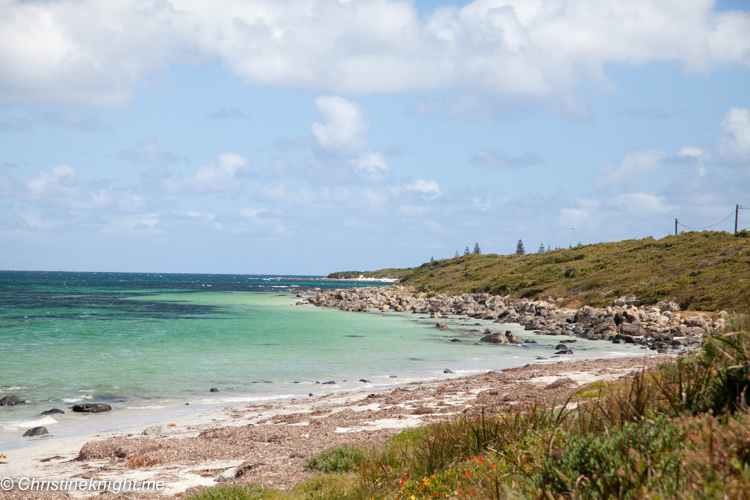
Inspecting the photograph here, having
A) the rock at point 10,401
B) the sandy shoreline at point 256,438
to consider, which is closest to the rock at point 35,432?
the sandy shoreline at point 256,438

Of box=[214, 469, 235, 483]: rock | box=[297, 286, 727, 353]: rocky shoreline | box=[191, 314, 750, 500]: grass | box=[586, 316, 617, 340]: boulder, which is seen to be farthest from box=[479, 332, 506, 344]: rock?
box=[214, 469, 235, 483]: rock

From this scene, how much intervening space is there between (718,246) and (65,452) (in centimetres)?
6348

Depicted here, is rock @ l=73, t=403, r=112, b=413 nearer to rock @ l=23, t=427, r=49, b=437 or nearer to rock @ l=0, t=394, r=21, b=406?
rock @ l=0, t=394, r=21, b=406

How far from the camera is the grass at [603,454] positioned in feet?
12.0

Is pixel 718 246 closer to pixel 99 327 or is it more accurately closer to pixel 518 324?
pixel 518 324

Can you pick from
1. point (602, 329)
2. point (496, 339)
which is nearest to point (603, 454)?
point (496, 339)

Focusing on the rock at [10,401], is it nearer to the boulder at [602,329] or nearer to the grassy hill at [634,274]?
the boulder at [602,329]

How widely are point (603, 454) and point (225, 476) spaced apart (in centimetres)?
660

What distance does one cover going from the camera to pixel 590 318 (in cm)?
3969

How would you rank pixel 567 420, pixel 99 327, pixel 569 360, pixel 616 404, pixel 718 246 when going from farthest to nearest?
pixel 718 246, pixel 99 327, pixel 569 360, pixel 567 420, pixel 616 404

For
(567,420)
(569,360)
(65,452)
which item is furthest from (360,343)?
(567,420)

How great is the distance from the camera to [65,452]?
10609 mm

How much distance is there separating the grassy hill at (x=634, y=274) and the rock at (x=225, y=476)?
36.6 metres

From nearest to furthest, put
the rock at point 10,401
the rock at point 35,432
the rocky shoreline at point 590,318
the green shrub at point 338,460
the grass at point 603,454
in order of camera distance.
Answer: the grass at point 603,454, the green shrub at point 338,460, the rock at point 35,432, the rock at point 10,401, the rocky shoreline at point 590,318
